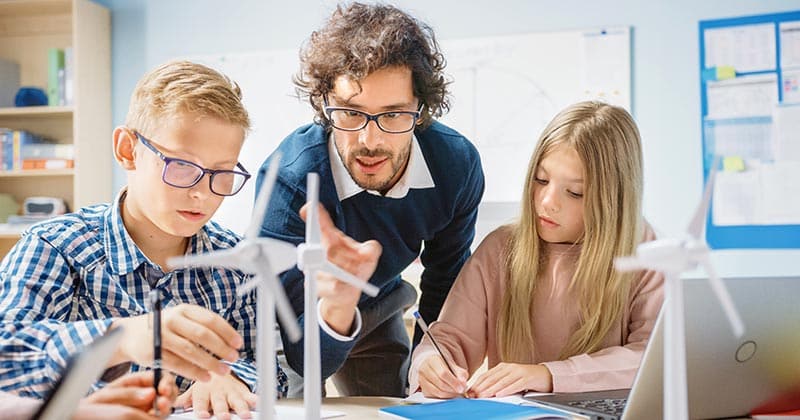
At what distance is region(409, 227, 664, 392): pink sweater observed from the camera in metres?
1.50

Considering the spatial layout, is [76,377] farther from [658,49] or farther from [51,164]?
[51,164]

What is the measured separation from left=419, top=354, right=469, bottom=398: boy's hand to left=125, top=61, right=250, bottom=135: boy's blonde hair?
1.70 ft

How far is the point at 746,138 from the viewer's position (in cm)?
299

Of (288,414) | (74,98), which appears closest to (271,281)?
(288,414)

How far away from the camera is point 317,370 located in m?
0.74

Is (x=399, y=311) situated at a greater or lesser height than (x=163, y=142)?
lesser

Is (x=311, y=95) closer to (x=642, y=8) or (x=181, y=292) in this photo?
(x=181, y=292)

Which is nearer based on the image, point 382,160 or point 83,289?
point 83,289

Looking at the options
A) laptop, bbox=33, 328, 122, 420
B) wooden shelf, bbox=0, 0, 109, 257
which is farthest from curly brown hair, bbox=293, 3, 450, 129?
wooden shelf, bbox=0, 0, 109, 257

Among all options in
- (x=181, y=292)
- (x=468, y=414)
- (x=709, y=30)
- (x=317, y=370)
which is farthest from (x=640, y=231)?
(x=709, y=30)

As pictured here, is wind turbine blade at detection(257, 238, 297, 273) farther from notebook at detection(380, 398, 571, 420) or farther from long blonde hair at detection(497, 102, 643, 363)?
long blonde hair at detection(497, 102, 643, 363)

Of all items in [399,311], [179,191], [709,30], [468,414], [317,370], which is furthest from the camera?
[709,30]

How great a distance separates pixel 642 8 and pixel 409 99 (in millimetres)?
1897

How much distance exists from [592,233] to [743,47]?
1.86m
